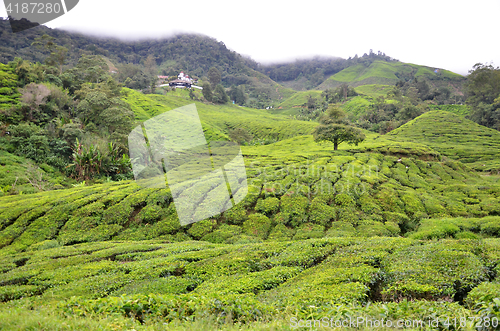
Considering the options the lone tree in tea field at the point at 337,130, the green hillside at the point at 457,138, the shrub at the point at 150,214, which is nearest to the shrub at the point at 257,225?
the shrub at the point at 150,214

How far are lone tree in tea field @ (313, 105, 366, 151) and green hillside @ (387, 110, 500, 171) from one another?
23.4 metres

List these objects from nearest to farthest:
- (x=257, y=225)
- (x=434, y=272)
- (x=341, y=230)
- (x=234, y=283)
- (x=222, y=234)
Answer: (x=434, y=272), (x=234, y=283), (x=341, y=230), (x=222, y=234), (x=257, y=225)

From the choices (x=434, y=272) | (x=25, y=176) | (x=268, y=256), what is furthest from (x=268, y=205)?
Answer: (x=25, y=176)

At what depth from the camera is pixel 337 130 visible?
29.5 meters

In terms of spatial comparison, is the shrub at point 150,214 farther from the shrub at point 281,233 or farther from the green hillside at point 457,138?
the green hillside at point 457,138

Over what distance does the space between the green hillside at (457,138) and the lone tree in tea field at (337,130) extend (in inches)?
922

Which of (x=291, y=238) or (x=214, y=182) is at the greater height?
(x=214, y=182)

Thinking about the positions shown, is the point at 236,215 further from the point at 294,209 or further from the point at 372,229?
the point at 372,229

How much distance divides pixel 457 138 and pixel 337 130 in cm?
4534

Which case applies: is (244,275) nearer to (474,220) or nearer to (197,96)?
(474,220)

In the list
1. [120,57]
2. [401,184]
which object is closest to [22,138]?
[401,184]

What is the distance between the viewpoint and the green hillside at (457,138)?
4100cm

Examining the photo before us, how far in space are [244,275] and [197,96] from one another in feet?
426

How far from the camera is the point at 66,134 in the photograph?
31.4m
